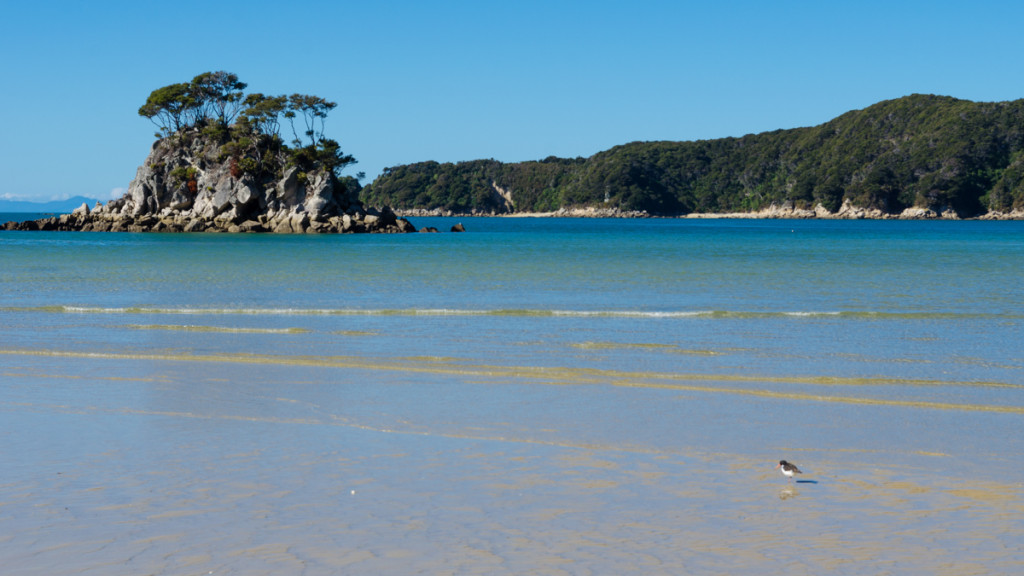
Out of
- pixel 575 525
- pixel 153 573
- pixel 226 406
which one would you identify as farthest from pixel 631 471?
pixel 226 406

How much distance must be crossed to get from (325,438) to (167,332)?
8916mm

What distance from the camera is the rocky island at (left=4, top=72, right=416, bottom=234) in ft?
273

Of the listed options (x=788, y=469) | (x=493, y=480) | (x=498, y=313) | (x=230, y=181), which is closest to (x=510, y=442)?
(x=493, y=480)

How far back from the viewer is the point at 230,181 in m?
83.8

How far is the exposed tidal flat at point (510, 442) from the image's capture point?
17.6 ft

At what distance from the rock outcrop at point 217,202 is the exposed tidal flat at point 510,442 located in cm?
6543

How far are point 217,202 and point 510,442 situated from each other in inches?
3201

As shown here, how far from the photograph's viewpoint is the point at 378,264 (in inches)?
1537

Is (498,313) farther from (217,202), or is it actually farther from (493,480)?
(217,202)

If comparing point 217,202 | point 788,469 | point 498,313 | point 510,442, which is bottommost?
point 498,313

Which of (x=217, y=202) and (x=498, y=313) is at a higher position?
(x=217, y=202)

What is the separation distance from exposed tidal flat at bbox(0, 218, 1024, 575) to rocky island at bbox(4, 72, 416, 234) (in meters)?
66.0

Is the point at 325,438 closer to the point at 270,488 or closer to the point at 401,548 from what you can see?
the point at 270,488

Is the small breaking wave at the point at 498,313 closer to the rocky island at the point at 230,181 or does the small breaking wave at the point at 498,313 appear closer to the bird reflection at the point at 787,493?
the bird reflection at the point at 787,493
